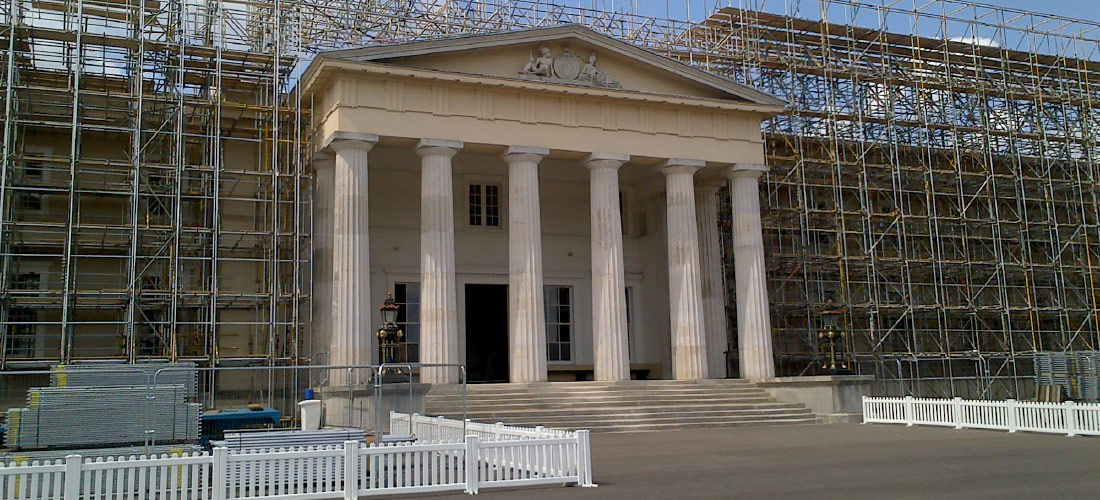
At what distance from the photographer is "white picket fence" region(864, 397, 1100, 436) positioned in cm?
1925

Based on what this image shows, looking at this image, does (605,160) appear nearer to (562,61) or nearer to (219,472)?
(562,61)

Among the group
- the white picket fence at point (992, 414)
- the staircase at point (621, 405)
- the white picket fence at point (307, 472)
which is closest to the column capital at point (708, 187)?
the staircase at point (621, 405)

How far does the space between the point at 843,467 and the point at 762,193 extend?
2008 centimetres

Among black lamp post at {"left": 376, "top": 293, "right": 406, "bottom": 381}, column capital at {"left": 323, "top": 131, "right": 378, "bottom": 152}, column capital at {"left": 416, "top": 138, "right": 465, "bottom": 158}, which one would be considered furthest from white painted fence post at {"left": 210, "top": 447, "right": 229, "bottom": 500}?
column capital at {"left": 416, "top": 138, "right": 465, "bottom": 158}

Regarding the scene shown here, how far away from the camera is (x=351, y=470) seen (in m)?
11.5

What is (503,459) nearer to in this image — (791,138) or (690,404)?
(690,404)

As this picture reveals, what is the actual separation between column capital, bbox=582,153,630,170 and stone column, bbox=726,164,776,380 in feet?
12.0

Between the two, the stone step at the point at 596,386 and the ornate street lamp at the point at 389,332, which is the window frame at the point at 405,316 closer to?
the stone step at the point at 596,386

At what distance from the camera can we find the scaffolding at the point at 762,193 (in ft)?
78.3

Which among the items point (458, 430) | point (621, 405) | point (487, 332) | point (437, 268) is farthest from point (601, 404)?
point (458, 430)

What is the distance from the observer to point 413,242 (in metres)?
29.8

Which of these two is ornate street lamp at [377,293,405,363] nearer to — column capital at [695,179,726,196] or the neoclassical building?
the neoclassical building

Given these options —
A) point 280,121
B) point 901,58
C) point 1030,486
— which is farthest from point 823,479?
point 901,58

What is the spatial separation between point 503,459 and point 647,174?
20.3 m
